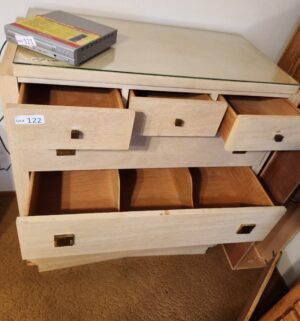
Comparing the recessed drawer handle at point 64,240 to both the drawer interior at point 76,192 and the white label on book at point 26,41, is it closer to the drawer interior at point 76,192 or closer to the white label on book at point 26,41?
the drawer interior at point 76,192

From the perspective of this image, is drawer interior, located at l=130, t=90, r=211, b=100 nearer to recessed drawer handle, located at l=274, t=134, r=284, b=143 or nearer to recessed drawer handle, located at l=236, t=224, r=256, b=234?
recessed drawer handle, located at l=274, t=134, r=284, b=143

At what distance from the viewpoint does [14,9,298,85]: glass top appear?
0.73m

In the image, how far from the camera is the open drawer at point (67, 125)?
0.65 meters

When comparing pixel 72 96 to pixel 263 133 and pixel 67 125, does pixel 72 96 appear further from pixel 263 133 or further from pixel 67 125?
pixel 263 133

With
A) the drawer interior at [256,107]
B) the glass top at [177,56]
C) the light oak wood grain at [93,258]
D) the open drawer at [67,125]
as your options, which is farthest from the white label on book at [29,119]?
the light oak wood grain at [93,258]

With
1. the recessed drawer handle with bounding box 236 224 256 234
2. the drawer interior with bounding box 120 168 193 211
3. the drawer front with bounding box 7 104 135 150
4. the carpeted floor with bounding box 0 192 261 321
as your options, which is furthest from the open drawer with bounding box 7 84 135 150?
the carpeted floor with bounding box 0 192 261 321

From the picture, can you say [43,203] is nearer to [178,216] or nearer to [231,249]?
[178,216]

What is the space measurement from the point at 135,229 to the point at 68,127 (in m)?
0.36

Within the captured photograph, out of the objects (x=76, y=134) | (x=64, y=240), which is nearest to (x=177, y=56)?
(x=76, y=134)

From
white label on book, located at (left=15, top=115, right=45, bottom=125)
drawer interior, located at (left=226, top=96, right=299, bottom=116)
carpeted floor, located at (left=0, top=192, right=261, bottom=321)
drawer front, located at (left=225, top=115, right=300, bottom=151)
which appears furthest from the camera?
carpeted floor, located at (left=0, top=192, right=261, bottom=321)

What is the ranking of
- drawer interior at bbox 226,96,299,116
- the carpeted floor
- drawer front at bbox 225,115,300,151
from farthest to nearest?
the carpeted floor, drawer interior at bbox 226,96,299,116, drawer front at bbox 225,115,300,151

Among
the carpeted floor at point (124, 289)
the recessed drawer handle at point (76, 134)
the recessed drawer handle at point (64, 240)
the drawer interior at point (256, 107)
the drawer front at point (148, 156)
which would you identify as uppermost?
the drawer interior at point (256, 107)

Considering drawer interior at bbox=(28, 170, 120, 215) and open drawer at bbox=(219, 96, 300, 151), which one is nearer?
open drawer at bbox=(219, 96, 300, 151)

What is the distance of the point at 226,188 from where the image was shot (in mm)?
1179
